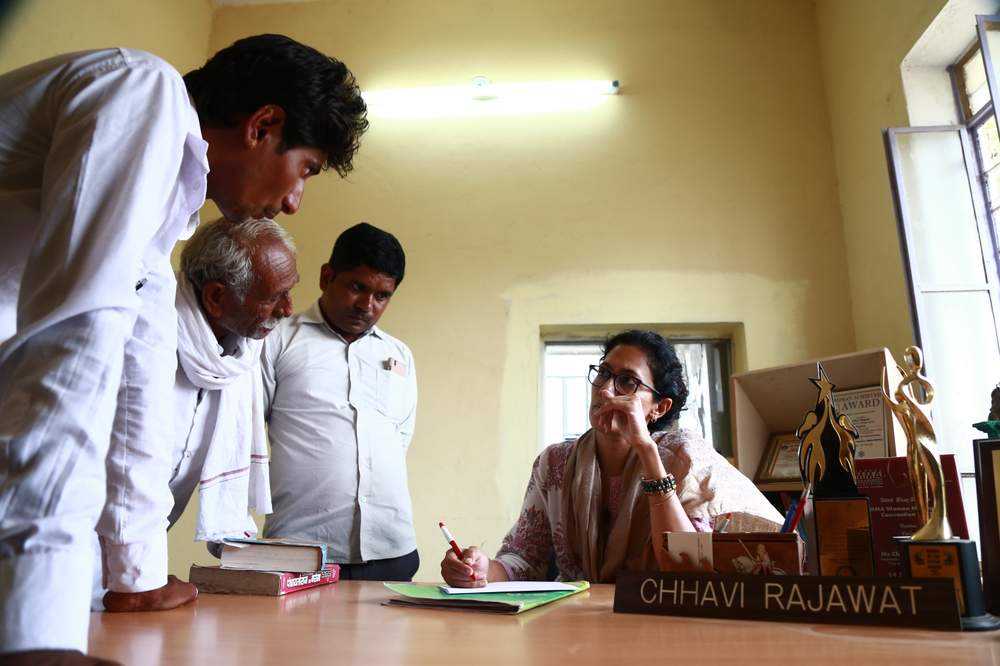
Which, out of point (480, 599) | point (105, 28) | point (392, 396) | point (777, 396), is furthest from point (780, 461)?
point (105, 28)

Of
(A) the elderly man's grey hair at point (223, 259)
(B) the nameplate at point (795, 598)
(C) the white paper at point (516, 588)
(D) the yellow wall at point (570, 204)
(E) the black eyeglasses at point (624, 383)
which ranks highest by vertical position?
(D) the yellow wall at point (570, 204)

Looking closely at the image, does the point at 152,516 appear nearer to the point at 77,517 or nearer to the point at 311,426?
the point at 77,517

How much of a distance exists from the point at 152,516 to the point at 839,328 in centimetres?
317

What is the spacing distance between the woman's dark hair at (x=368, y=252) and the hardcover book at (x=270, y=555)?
1.11m

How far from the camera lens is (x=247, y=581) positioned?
1.39 metres

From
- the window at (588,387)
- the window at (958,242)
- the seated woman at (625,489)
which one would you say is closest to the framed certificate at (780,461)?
the window at (958,242)

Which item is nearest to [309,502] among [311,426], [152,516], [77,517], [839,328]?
[311,426]

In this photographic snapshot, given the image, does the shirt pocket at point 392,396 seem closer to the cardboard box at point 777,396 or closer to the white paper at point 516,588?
the cardboard box at point 777,396

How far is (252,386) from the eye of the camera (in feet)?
6.05

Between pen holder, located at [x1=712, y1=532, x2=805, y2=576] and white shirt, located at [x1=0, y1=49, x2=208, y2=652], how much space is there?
89 centimetres

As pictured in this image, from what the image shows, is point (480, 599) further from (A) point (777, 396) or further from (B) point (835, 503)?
(A) point (777, 396)

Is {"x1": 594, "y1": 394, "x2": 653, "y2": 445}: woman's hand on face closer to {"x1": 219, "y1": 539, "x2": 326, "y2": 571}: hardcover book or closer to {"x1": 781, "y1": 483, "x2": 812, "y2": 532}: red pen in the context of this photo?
{"x1": 781, "y1": 483, "x2": 812, "y2": 532}: red pen

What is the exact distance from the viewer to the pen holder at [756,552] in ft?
→ 3.56

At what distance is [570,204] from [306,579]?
2673 mm
